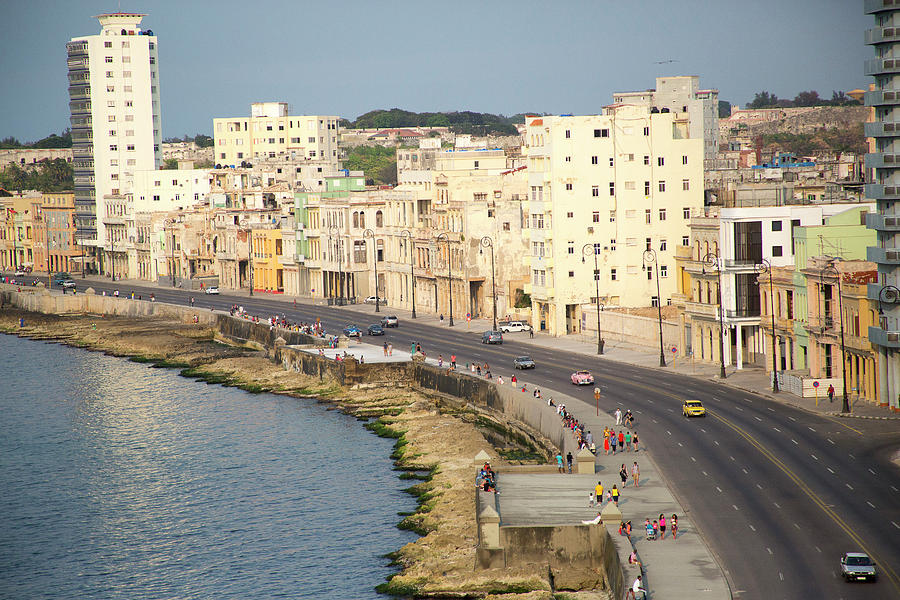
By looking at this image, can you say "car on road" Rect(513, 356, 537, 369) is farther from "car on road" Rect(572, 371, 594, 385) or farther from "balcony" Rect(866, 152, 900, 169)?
"balcony" Rect(866, 152, 900, 169)

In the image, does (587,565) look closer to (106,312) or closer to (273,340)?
(273,340)

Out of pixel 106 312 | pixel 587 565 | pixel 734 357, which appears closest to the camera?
pixel 587 565

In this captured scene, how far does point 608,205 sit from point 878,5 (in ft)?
147

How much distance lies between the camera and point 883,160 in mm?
80438

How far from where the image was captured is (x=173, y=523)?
7256cm

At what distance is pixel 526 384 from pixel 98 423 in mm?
37571

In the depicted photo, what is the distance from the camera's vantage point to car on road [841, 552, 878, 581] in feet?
155

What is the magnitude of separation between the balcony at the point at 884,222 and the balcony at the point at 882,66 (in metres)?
8.75

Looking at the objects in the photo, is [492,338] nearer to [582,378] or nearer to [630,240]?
[630,240]

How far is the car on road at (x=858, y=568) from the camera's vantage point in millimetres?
47094

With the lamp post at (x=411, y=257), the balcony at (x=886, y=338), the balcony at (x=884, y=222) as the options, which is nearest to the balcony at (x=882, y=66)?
the balcony at (x=884, y=222)

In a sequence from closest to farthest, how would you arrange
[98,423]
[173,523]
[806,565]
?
[806,565]
[173,523]
[98,423]

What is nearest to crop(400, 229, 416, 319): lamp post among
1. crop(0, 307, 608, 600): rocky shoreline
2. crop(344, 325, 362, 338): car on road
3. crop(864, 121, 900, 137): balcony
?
crop(344, 325, 362, 338): car on road

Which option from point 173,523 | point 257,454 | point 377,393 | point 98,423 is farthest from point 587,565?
point 98,423
